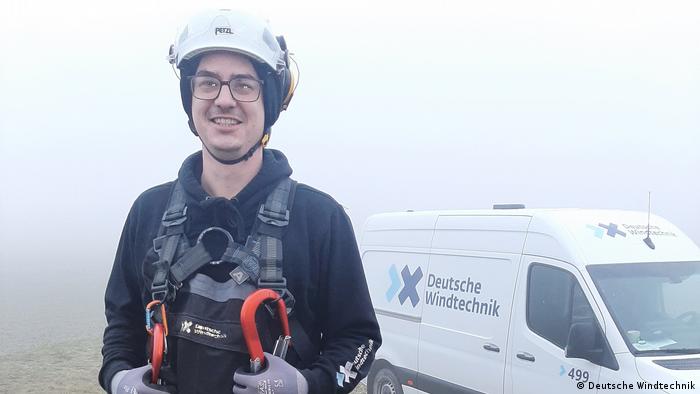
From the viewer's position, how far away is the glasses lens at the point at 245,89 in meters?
2.14

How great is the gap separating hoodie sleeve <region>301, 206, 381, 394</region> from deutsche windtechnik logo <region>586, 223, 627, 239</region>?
3.75m

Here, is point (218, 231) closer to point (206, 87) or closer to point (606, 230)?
point (206, 87)

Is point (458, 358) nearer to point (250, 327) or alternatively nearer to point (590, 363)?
point (590, 363)

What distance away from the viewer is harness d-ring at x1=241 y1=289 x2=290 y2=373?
193 centimetres

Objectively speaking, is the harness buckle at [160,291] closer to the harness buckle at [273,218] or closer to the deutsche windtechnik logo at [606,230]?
the harness buckle at [273,218]

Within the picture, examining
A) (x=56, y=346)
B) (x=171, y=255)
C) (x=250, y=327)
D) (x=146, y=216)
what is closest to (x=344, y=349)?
(x=250, y=327)

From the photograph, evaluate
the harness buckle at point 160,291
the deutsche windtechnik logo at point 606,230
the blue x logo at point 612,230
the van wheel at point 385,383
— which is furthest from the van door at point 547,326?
the harness buckle at point 160,291

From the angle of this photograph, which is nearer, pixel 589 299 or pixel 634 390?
pixel 634 390

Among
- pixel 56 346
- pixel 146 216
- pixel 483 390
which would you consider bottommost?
pixel 56 346

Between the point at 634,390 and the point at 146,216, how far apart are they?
3671 mm

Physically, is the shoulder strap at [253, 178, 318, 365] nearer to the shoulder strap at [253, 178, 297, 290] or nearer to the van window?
the shoulder strap at [253, 178, 297, 290]

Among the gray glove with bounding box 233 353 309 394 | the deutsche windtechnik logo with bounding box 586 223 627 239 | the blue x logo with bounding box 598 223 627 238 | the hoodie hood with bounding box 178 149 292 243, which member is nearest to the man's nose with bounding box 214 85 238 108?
the hoodie hood with bounding box 178 149 292 243

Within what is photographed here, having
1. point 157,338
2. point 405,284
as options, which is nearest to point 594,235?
point 405,284

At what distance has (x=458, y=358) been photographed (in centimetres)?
624
